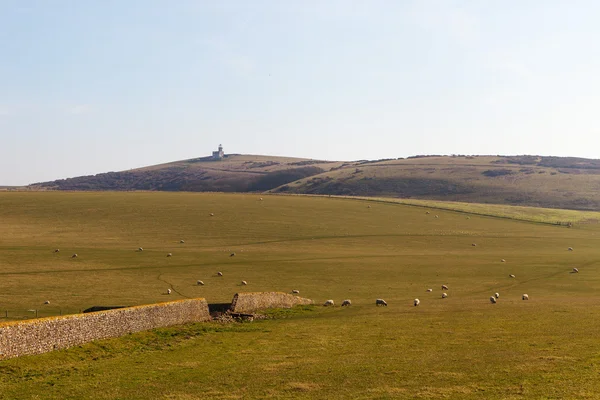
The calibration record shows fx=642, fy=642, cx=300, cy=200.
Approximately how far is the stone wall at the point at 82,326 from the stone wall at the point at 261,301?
355 cm

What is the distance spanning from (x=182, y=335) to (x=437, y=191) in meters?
149

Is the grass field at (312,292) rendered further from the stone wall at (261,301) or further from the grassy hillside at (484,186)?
the grassy hillside at (484,186)

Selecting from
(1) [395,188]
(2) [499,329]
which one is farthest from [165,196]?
(2) [499,329]

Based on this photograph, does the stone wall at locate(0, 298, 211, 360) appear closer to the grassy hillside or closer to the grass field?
the grass field

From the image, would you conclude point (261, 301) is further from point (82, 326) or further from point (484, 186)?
point (484, 186)

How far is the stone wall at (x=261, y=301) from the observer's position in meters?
32.3

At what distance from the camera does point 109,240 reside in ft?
233

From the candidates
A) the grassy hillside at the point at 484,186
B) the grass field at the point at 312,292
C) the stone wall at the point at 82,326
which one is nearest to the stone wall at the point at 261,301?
the grass field at the point at 312,292

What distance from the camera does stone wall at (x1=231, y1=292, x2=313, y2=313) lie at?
3234cm

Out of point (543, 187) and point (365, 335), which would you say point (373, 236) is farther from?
point (543, 187)

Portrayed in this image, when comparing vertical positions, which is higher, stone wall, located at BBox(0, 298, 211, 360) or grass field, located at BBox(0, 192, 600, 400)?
stone wall, located at BBox(0, 298, 211, 360)

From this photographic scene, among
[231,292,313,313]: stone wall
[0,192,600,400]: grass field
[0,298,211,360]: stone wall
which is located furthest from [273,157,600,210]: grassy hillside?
[0,298,211,360]: stone wall

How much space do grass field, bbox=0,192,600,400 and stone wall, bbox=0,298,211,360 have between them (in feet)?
1.74

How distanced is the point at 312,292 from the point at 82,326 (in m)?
24.0
